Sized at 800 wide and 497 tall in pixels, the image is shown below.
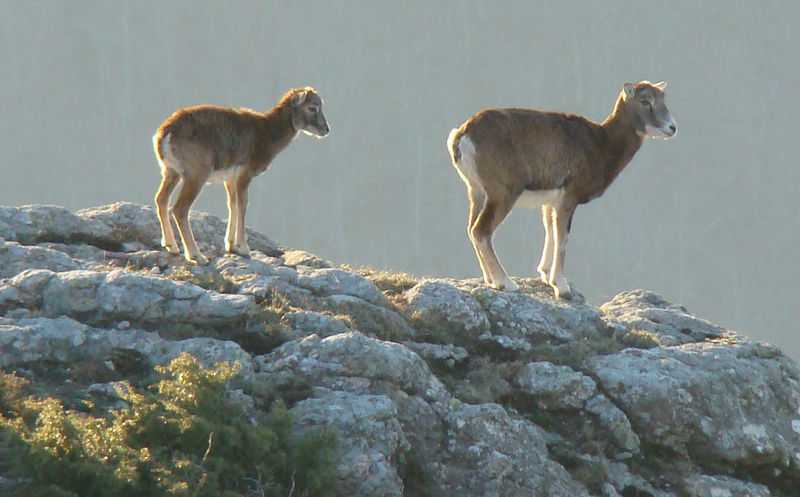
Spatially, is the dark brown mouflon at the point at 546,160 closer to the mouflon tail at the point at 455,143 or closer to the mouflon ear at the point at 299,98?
the mouflon tail at the point at 455,143

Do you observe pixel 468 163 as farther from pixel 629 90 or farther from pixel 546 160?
pixel 629 90

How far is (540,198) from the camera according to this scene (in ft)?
61.7

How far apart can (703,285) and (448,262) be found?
4074cm

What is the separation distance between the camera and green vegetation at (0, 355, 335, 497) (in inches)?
412

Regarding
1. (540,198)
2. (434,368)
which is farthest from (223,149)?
(434,368)

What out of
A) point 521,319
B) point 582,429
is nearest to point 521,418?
point 582,429

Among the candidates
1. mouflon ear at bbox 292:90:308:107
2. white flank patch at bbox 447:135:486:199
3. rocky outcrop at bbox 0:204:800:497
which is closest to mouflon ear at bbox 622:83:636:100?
white flank patch at bbox 447:135:486:199

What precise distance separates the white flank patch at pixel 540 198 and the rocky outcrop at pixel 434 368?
2002mm

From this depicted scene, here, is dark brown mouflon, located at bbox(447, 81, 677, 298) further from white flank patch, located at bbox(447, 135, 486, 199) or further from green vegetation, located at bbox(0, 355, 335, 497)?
green vegetation, located at bbox(0, 355, 335, 497)

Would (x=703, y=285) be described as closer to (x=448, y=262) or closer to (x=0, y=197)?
(x=448, y=262)

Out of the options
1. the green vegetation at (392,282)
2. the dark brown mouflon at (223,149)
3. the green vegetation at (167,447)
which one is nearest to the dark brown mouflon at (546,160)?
the green vegetation at (392,282)

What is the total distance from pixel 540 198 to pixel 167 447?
9.17 m

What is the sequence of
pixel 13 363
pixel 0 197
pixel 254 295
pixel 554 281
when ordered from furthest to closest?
pixel 0 197 < pixel 554 281 < pixel 254 295 < pixel 13 363

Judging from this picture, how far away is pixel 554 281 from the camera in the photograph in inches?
747
